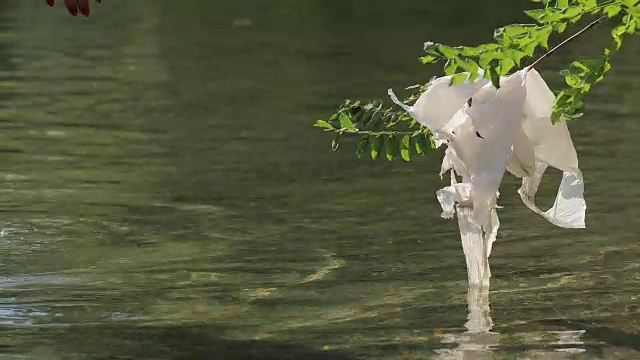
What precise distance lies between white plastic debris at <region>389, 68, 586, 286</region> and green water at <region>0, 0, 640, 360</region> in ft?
1.49

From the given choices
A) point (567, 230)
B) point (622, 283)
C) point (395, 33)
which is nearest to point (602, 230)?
point (567, 230)

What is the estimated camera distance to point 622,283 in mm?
6520

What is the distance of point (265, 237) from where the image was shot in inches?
296

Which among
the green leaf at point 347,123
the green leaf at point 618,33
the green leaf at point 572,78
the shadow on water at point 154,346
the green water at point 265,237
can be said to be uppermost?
the green leaf at point 618,33

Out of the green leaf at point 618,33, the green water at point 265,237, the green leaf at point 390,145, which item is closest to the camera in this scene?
the green leaf at point 618,33

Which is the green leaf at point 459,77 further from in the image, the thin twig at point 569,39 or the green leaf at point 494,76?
the thin twig at point 569,39

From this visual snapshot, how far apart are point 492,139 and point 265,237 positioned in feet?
6.47

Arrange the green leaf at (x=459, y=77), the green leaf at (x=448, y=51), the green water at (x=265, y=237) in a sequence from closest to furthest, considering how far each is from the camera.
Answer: the green leaf at (x=448, y=51) → the green leaf at (x=459, y=77) → the green water at (x=265, y=237)

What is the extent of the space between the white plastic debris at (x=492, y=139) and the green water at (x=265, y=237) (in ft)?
1.49

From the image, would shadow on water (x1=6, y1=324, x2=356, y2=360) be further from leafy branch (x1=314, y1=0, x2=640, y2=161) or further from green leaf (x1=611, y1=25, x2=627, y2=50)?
green leaf (x1=611, y1=25, x2=627, y2=50)

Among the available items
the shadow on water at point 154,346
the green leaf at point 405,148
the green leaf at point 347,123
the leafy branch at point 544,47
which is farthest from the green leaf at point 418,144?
the shadow on water at point 154,346

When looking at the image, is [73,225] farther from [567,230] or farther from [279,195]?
[567,230]

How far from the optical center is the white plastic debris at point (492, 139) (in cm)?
581

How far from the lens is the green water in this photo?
5746mm
